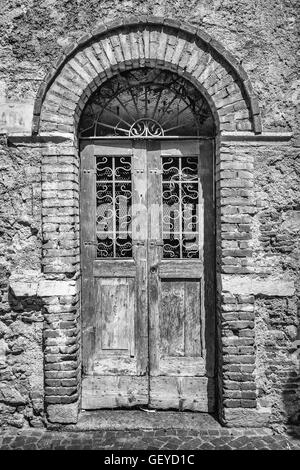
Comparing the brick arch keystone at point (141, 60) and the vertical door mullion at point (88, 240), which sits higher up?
the brick arch keystone at point (141, 60)

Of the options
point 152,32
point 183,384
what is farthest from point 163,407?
point 152,32

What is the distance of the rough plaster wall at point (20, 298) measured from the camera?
143 inches

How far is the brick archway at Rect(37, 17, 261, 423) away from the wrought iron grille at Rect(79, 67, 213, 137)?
26cm

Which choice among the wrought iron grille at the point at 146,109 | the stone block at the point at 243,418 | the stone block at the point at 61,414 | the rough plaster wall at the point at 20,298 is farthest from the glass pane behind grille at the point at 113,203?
the stone block at the point at 243,418

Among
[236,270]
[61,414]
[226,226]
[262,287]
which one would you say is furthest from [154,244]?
[61,414]

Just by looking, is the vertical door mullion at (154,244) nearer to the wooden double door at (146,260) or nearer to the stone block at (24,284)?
the wooden double door at (146,260)

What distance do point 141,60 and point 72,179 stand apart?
131cm

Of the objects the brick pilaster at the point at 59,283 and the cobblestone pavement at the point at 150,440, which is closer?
the cobblestone pavement at the point at 150,440

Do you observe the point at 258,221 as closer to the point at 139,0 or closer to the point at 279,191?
the point at 279,191

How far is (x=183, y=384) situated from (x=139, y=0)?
378cm

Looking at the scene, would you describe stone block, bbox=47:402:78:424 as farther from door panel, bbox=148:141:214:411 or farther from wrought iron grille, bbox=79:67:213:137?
wrought iron grille, bbox=79:67:213:137

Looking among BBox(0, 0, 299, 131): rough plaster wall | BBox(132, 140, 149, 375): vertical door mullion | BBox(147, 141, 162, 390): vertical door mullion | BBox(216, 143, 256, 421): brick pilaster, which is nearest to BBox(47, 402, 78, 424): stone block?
BBox(132, 140, 149, 375): vertical door mullion

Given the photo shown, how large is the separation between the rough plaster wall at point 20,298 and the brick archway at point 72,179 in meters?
0.12

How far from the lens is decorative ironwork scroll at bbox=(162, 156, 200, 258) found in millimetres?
3902
